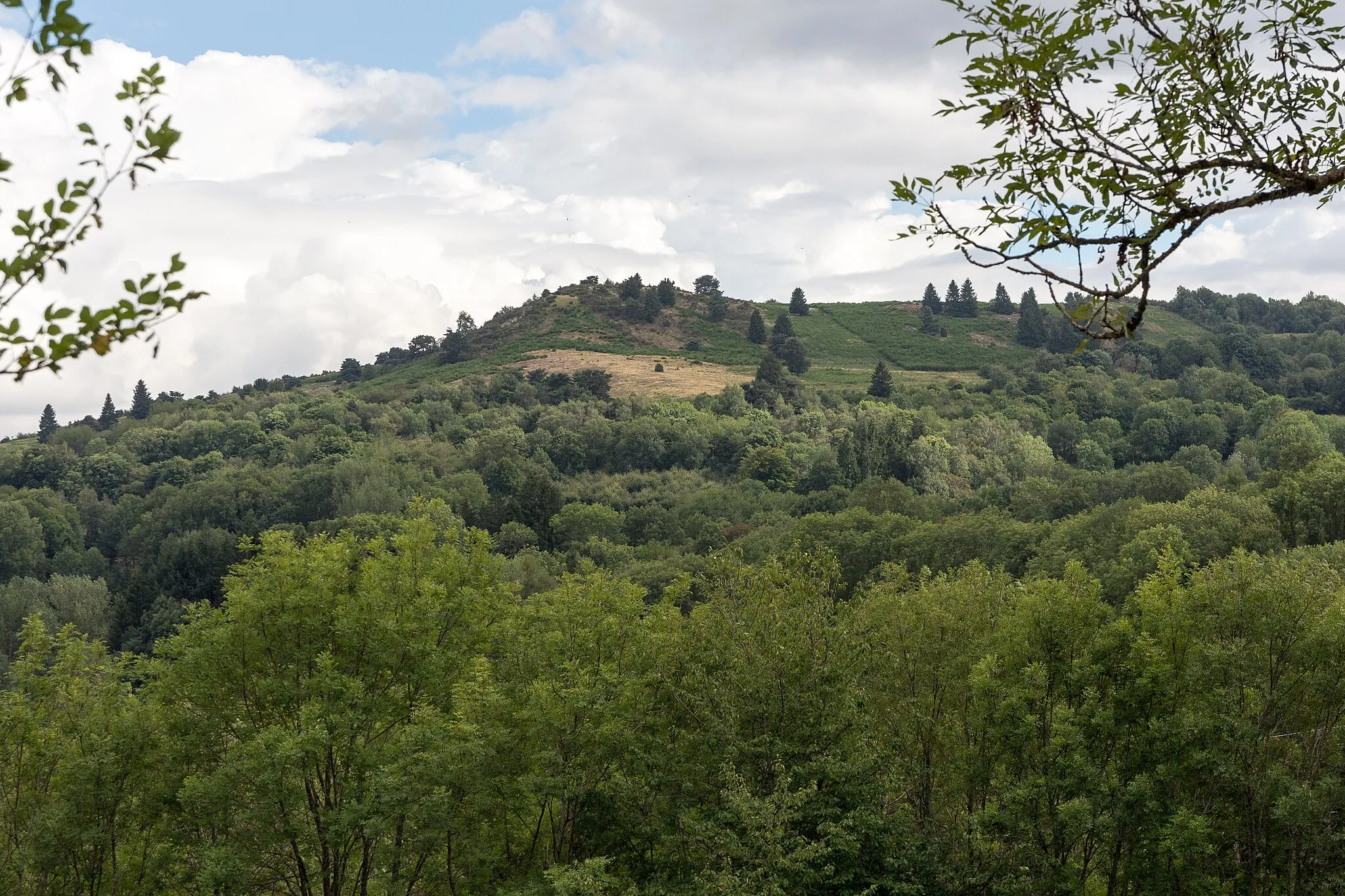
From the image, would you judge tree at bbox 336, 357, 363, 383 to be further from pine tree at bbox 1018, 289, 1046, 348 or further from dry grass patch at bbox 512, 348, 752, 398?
pine tree at bbox 1018, 289, 1046, 348

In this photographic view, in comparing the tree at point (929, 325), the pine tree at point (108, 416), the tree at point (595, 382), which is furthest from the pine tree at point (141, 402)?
the tree at point (929, 325)

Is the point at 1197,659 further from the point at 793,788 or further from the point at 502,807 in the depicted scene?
the point at 502,807

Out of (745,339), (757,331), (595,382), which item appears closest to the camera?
(595,382)

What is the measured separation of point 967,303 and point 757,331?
41.9 m

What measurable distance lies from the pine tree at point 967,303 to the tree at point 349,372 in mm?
104957

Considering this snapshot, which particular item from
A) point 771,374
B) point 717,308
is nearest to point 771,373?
point 771,374

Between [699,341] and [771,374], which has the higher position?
[699,341]

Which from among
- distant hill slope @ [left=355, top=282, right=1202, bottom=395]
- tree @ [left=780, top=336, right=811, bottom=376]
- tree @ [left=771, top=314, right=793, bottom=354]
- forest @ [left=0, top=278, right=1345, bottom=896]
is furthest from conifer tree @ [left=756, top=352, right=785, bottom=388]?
forest @ [left=0, top=278, right=1345, bottom=896]

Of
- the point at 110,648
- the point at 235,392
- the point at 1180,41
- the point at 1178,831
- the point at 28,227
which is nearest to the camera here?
the point at 28,227

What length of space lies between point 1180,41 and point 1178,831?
17.9 metres

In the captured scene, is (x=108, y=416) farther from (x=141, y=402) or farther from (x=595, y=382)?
(x=595, y=382)

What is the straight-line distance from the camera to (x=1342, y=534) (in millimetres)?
48844

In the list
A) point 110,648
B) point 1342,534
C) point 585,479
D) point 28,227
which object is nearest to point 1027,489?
point 1342,534

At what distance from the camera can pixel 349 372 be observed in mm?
171500
